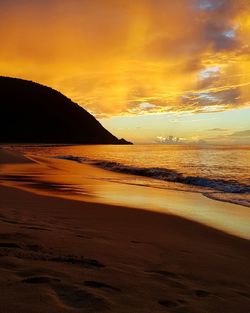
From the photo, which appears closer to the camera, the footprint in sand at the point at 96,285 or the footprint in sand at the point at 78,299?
the footprint in sand at the point at 78,299

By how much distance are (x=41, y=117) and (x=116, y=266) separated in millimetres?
174376

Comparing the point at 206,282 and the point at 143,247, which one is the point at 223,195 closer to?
the point at 143,247

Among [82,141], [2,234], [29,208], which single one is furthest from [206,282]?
[82,141]

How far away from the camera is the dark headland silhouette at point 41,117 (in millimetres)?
160212

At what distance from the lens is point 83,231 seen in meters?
5.89

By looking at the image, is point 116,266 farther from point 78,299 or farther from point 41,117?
point 41,117

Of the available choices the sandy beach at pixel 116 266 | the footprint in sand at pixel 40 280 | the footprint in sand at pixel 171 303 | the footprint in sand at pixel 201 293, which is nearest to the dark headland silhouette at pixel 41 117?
the sandy beach at pixel 116 266

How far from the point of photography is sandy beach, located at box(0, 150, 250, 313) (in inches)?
122

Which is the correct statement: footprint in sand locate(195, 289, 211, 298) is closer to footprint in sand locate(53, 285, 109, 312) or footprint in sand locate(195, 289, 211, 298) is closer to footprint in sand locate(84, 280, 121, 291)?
footprint in sand locate(84, 280, 121, 291)

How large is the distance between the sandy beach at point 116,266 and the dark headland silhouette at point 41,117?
147 m

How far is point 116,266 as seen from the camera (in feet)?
Result: 13.5

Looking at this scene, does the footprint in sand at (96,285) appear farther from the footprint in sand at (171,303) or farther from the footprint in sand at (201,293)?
the footprint in sand at (201,293)

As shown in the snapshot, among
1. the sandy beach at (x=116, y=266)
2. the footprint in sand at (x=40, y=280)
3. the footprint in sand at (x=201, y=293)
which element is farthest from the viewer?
the footprint in sand at (x=201, y=293)

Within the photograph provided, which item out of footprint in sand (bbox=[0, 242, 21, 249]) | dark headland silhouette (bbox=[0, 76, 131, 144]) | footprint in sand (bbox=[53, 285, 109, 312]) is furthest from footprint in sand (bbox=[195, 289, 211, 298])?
dark headland silhouette (bbox=[0, 76, 131, 144])
